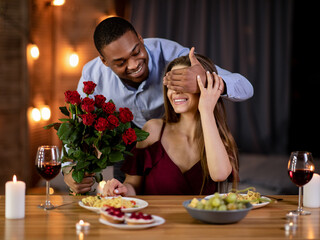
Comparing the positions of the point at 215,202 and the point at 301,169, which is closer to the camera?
the point at 215,202

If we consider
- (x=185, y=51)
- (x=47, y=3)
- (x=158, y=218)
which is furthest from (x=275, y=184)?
(x=47, y=3)

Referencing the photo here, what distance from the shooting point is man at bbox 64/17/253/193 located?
202 cm

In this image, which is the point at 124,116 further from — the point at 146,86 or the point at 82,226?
the point at 146,86

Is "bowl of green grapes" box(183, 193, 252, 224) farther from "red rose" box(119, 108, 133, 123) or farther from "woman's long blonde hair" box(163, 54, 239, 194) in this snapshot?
"woman's long blonde hair" box(163, 54, 239, 194)

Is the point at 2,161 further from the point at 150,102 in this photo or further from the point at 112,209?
the point at 112,209

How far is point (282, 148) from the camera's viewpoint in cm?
478

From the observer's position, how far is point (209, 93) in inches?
78.3

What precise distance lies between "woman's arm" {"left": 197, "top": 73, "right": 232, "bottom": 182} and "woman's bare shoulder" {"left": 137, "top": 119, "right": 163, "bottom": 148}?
13.1 inches

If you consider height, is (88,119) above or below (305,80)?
below

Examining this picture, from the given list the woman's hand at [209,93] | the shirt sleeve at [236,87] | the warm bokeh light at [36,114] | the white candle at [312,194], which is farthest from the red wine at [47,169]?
the warm bokeh light at [36,114]

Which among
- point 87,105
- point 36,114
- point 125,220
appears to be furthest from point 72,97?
point 36,114

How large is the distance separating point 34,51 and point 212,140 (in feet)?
10.2

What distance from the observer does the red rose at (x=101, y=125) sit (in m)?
1.59

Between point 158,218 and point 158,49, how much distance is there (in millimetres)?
1721
